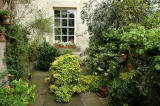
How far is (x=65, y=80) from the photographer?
331 centimetres

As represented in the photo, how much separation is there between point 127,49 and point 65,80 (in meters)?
1.67

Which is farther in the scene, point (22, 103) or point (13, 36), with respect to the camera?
point (13, 36)

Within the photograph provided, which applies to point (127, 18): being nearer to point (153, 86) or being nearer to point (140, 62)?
point (140, 62)

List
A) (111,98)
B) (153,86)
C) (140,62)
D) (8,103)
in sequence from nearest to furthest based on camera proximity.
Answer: (153,86), (8,103), (140,62), (111,98)

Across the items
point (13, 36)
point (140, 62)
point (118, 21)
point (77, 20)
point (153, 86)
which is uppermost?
point (77, 20)

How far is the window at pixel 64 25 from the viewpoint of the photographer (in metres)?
6.32

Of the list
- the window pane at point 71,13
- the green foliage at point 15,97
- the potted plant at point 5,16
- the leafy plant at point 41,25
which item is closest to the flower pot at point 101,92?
the green foliage at point 15,97

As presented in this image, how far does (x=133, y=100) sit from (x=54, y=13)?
17.2 feet

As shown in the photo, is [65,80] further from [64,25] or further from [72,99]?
[64,25]

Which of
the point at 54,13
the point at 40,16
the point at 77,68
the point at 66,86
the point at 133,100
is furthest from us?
Answer: the point at 54,13

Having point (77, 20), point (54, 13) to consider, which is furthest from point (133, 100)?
point (54, 13)

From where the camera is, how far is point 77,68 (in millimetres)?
3547

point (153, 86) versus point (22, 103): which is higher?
point (153, 86)

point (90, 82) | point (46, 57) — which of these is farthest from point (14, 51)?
point (90, 82)
